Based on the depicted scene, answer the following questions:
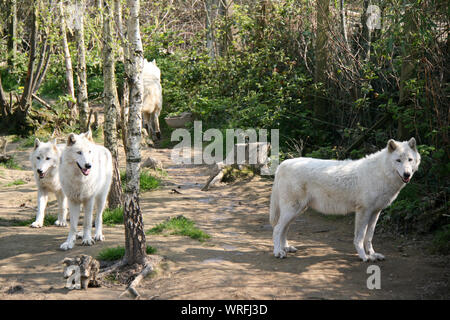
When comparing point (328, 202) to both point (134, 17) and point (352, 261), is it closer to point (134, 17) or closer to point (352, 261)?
point (352, 261)

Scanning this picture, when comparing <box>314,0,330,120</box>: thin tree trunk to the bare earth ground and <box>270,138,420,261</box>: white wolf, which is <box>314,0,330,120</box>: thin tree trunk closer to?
the bare earth ground

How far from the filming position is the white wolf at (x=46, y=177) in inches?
273

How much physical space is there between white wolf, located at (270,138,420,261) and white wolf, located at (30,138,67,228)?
3.25 metres

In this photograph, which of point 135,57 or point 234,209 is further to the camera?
point 234,209

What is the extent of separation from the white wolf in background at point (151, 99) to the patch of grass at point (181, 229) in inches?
238

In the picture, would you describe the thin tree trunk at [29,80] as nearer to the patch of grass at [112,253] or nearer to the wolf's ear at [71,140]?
the wolf's ear at [71,140]

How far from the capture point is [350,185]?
5758 mm

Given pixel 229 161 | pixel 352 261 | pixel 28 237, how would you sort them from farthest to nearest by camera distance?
pixel 229 161 < pixel 28 237 < pixel 352 261

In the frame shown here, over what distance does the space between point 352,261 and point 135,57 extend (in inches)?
136

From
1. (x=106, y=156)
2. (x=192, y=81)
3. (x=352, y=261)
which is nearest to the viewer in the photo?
(x=352, y=261)

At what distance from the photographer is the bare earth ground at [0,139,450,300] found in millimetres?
4652

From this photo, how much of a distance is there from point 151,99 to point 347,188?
8.04 metres
